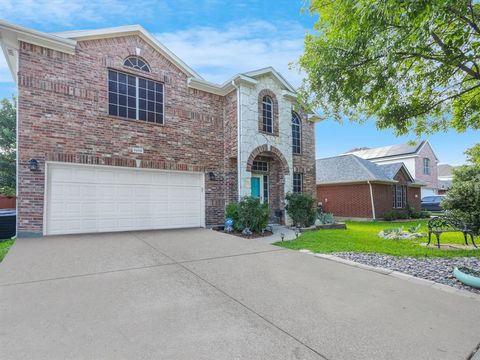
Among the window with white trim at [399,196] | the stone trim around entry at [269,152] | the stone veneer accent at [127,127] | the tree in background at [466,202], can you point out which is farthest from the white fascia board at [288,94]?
the window with white trim at [399,196]

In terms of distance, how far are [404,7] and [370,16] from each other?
477mm

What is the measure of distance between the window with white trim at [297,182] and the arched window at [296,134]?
1.16 metres

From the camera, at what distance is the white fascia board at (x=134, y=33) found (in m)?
8.43

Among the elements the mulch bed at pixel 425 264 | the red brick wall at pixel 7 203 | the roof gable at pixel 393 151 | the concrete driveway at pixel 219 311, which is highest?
the roof gable at pixel 393 151

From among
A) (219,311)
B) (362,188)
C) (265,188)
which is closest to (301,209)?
(265,188)

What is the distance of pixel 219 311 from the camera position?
10.6 ft

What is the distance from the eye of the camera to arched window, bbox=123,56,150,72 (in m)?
9.51

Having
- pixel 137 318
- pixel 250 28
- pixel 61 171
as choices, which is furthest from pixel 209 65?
pixel 137 318

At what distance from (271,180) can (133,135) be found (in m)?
6.32

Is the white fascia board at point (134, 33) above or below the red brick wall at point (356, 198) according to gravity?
above

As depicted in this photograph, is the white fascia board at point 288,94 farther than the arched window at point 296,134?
No

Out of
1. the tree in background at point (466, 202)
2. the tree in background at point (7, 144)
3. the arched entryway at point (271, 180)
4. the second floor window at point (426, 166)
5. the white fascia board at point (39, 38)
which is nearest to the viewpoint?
the white fascia board at point (39, 38)

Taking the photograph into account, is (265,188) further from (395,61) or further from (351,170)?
(351,170)

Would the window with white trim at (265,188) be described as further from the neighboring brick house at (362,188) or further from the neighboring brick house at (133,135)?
the neighboring brick house at (362,188)
